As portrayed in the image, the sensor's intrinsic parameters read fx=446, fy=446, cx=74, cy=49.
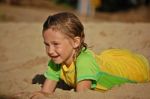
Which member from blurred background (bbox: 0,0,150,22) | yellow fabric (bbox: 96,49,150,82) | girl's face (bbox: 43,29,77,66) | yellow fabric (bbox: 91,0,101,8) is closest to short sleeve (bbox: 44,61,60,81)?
girl's face (bbox: 43,29,77,66)

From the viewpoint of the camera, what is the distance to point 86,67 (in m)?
3.45

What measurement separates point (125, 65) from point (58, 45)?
755mm

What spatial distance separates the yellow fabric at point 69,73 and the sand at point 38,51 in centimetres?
11

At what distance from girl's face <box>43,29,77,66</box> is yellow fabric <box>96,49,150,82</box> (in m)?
0.31

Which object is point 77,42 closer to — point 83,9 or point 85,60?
point 85,60

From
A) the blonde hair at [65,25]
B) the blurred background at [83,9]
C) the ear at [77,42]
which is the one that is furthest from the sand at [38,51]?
the blurred background at [83,9]

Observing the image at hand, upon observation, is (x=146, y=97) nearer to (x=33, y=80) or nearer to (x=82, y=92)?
(x=82, y=92)

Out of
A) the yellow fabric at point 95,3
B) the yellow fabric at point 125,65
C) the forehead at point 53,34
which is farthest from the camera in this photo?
the yellow fabric at point 95,3

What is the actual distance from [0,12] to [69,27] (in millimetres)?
8404

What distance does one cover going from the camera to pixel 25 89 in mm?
3996

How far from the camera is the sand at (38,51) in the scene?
3477 millimetres

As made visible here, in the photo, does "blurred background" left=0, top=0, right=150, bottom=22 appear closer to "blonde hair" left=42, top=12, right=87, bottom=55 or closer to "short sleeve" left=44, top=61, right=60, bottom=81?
"short sleeve" left=44, top=61, right=60, bottom=81

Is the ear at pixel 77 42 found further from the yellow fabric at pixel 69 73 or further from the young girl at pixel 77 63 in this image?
the yellow fabric at pixel 69 73

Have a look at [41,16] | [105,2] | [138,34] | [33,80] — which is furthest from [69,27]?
[105,2]
